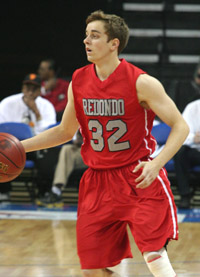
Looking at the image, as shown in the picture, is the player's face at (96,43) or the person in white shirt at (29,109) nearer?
the player's face at (96,43)

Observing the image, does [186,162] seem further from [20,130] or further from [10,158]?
[10,158]

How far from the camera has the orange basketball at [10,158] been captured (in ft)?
11.1

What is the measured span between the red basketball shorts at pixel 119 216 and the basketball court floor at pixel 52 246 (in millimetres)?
1412

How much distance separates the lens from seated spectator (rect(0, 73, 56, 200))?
818cm

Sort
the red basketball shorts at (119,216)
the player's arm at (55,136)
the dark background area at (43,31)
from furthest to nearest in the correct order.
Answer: the dark background area at (43,31), the player's arm at (55,136), the red basketball shorts at (119,216)

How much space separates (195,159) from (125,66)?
4.51 metres

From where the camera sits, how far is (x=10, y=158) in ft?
11.0

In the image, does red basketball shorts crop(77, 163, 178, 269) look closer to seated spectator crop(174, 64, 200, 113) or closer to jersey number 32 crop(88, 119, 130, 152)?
jersey number 32 crop(88, 119, 130, 152)

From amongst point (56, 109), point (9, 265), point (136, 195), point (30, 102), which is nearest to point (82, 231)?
point (136, 195)

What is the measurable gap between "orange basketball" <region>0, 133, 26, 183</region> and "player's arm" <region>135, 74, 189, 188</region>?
704mm

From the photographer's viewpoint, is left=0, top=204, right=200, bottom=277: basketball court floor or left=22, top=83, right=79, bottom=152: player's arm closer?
left=22, top=83, right=79, bottom=152: player's arm

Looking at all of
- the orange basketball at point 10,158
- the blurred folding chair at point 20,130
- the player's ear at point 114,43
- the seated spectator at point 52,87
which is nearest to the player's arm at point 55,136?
the orange basketball at point 10,158

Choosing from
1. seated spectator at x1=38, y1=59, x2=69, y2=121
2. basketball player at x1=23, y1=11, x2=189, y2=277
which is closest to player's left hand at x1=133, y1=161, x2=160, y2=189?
basketball player at x1=23, y1=11, x2=189, y2=277

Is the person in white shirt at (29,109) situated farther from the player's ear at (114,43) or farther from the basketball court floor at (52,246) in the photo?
the player's ear at (114,43)
